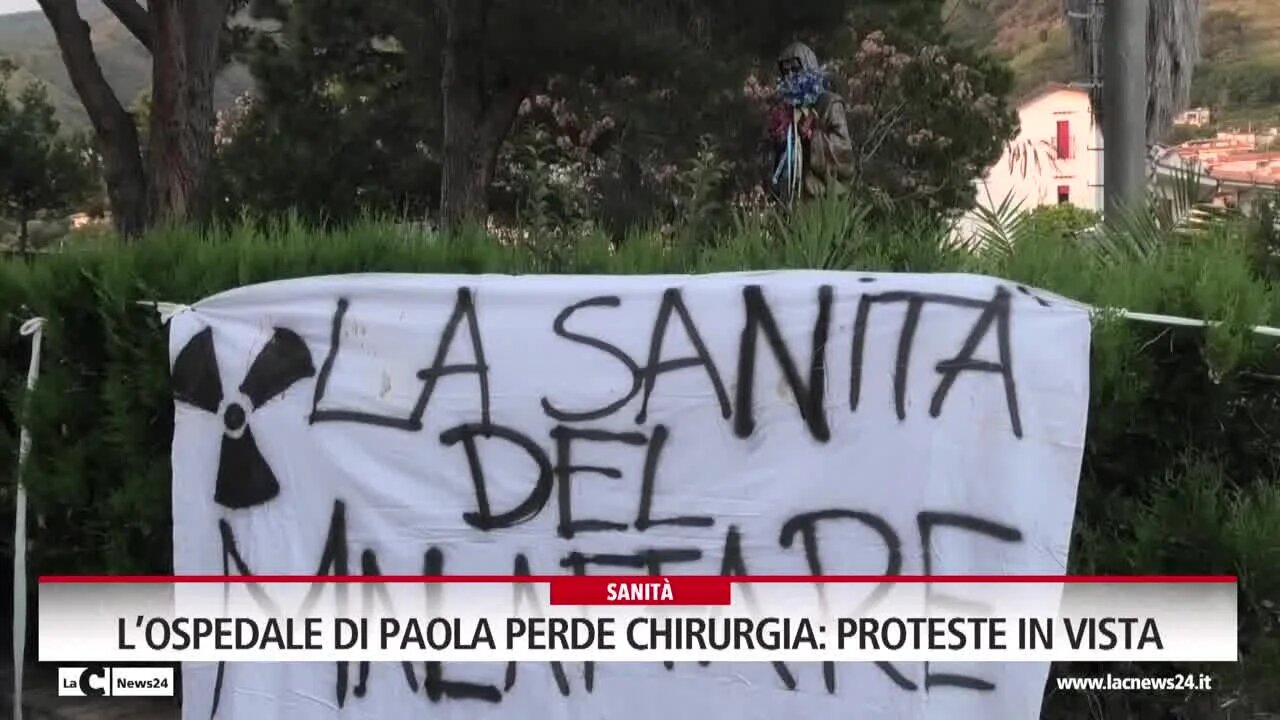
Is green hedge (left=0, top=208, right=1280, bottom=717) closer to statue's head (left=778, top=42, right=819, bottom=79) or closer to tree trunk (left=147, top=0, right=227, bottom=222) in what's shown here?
statue's head (left=778, top=42, right=819, bottom=79)

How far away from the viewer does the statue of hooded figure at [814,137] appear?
7273 mm

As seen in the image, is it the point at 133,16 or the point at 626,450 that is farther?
the point at 133,16

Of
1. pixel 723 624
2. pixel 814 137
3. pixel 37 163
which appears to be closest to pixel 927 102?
pixel 37 163

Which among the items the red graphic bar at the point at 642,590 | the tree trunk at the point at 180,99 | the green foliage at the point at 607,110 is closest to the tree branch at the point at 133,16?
the tree trunk at the point at 180,99

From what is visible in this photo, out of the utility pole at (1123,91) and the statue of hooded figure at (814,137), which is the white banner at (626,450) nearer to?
the statue of hooded figure at (814,137)

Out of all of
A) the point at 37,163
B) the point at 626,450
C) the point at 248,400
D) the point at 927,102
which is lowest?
the point at 626,450

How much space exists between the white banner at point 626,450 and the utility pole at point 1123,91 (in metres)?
4.84

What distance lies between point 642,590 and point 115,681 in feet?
5.82

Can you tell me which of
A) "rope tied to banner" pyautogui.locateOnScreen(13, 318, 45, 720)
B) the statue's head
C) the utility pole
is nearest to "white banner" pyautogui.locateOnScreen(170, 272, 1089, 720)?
"rope tied to banner" pyautogui.locateOnScreen(13, 318, 45, 720)

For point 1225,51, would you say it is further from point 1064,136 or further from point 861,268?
A: point 861,268

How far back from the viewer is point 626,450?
3.55 meters

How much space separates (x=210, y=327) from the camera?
12.5 ft

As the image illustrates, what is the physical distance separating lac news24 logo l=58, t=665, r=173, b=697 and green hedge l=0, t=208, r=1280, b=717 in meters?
0.31

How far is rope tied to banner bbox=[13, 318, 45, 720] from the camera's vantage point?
4.13 metres
